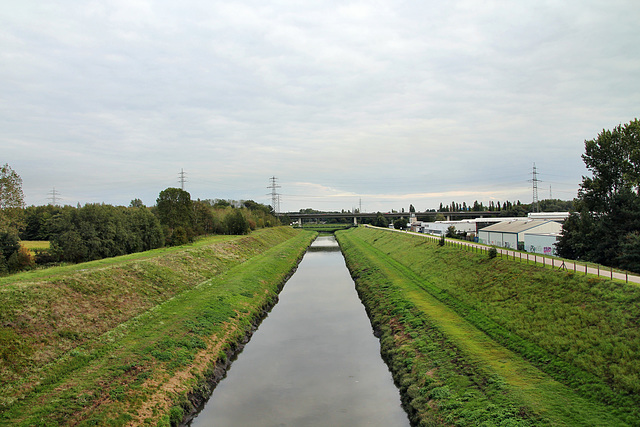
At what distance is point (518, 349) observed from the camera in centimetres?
1525

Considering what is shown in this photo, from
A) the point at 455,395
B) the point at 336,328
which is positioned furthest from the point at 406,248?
the point at 455,395

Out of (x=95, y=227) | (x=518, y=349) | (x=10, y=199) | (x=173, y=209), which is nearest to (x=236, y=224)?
(x=173, y=209)

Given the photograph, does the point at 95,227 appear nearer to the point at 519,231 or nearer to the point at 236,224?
the point at 236,224

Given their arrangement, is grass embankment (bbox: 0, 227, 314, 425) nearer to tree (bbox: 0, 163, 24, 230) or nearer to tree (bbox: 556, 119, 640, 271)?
tree (bbox: 0, 163, 24, 230)

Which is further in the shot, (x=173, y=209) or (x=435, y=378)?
(x=173, y=209)

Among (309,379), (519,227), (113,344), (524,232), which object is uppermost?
(519,227)

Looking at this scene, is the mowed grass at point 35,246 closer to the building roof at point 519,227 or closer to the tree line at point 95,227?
the tree line at point 95,227

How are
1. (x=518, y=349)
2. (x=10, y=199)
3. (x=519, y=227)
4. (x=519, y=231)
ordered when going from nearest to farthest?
(x=518, y=349)
(x=10, y=199)
(x=519, y=231)
(x=519, y=227)

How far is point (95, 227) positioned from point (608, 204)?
56.3m

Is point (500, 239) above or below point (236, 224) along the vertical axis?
below

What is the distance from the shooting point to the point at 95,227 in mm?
42125

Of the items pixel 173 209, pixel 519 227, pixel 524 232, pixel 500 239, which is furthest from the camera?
pixel 173 209

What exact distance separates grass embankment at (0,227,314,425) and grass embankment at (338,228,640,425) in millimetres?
8855

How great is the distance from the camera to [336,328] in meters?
23.2
